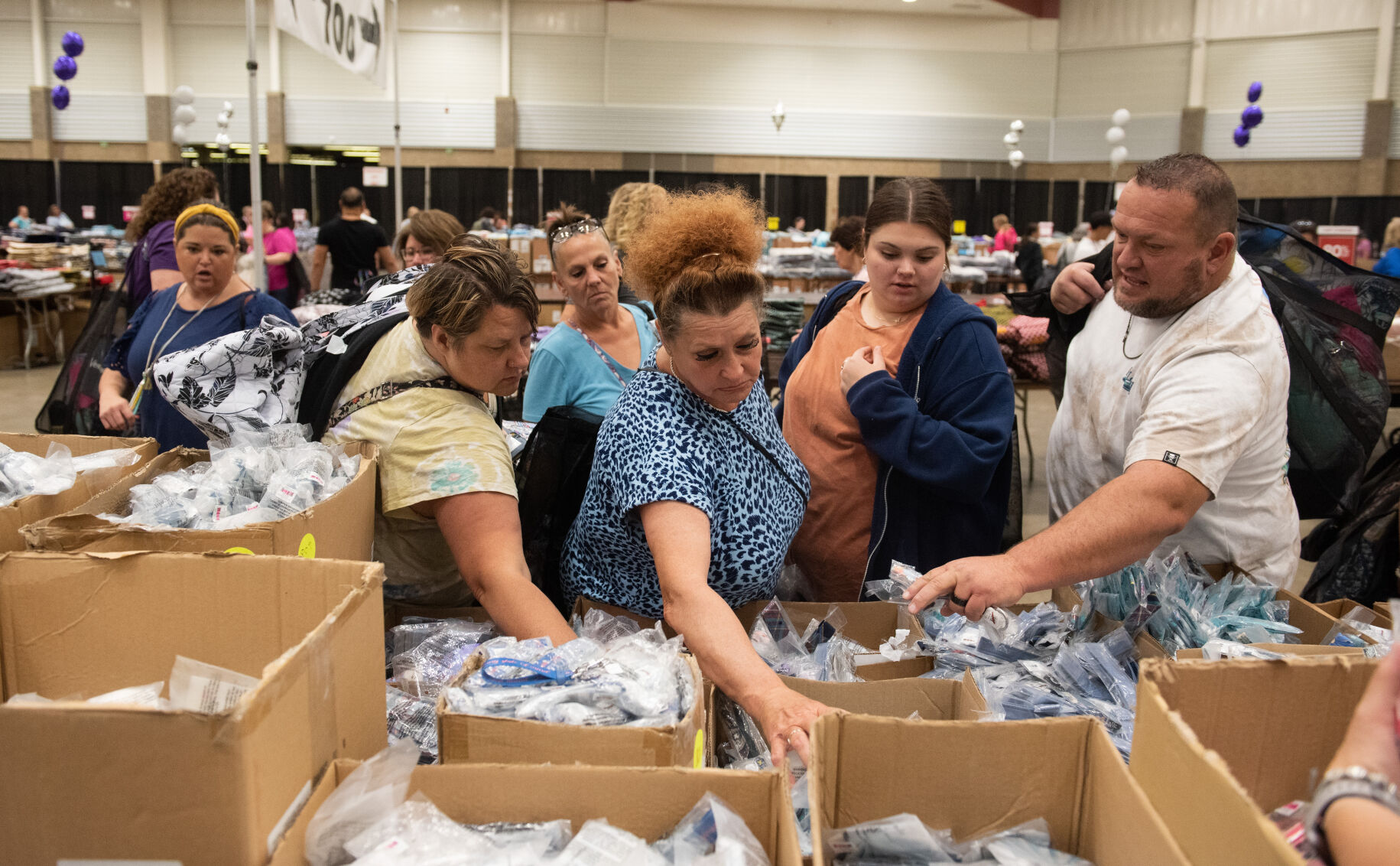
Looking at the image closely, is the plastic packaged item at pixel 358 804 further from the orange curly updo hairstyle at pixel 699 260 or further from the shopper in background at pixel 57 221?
the shopper in background at pixel 57 221

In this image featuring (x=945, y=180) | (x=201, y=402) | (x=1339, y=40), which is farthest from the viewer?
(x=945, y=180)

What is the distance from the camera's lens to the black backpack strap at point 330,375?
71.9 inches

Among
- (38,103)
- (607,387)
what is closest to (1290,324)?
(607,387)

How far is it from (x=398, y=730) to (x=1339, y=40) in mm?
18264

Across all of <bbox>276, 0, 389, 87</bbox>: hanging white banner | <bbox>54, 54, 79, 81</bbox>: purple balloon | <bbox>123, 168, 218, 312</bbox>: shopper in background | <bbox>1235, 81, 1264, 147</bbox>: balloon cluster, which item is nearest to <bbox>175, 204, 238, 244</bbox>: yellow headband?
<bbox>123, 168, 218, 312</bbox>: shopper in background

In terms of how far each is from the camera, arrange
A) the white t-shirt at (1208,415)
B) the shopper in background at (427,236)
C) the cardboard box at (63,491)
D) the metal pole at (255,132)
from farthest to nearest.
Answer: the shopper in background at (427,236) < the metal pole at (255,132) < the white t-shirt at (1208,415) < the cardboard box at (63,491)

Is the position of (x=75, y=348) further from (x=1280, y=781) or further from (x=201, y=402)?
(x=1280, y=781)

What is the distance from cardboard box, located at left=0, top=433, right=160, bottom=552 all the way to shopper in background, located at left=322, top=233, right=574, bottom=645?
330 millimetres

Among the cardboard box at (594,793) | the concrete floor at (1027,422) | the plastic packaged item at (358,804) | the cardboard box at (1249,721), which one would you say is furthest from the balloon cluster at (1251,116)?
the plastic packaged item at (358,804)

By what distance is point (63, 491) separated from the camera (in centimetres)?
148

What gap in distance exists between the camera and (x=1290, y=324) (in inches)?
87.3

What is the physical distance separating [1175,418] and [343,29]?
411cm

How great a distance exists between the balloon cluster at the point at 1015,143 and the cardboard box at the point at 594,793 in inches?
640

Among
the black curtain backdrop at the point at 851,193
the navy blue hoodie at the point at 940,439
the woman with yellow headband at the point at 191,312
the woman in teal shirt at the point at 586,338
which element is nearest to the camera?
the navy blue hoodie at the point at 940,439
